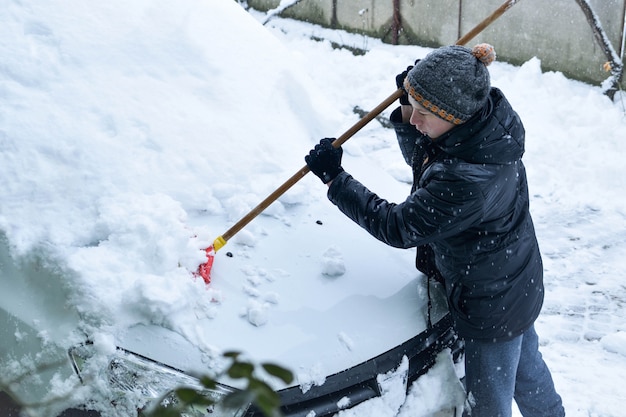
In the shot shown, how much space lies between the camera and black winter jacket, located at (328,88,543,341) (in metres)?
2.44

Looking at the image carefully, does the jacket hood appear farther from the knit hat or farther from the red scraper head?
the red scraper head

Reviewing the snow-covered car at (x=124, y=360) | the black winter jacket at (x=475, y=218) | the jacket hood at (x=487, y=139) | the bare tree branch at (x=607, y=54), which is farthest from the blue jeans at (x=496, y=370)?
the bare tree branch at (x=607, y=54)

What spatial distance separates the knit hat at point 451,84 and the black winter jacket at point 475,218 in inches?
2.8

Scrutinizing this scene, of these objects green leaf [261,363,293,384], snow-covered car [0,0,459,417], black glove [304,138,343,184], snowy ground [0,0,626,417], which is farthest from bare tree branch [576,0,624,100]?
green leaf [261,363,293,384]

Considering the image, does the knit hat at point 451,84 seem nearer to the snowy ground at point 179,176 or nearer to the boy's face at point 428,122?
the boy's face at point 428,122

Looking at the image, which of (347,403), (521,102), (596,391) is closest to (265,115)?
(347,403)

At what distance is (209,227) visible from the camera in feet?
9.22

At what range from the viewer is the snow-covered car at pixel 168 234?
235cm

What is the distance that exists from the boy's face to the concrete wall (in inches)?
200

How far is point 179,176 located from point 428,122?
0.94 m

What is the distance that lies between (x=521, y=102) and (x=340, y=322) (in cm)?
498

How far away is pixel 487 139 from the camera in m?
2.46

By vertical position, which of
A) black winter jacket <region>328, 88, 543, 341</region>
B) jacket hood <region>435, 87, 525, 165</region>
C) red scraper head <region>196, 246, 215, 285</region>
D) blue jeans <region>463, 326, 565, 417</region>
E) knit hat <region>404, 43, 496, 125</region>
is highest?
knit hat <region>404, 43, 496, 125</region>

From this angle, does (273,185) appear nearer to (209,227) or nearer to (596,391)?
(209,227)
